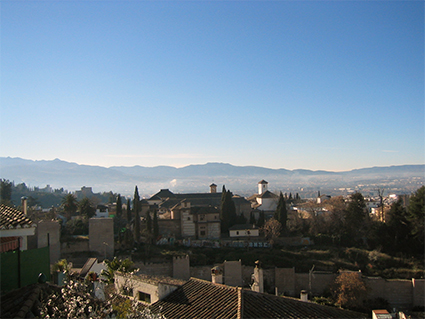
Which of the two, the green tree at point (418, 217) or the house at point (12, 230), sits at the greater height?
the house at point (12, 230)

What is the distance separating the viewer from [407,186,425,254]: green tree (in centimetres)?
2558

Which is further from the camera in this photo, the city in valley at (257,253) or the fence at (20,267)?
the city in valley at (257,253)

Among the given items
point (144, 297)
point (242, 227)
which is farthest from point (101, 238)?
point (144, 297)

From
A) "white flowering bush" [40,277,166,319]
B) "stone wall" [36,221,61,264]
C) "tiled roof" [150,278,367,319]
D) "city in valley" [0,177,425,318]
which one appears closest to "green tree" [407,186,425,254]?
"city in valley" [0,177,425,318]

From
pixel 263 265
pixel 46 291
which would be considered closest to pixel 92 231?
pixel 263 265

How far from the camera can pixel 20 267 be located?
555 centimetres

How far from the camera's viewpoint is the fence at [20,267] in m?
5.34

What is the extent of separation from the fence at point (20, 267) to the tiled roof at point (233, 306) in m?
3.77

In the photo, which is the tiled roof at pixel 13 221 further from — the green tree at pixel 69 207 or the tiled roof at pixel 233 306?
the green tree at pixel 69 207

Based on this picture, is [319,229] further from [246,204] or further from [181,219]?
[181,219]

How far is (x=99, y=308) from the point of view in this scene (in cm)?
447

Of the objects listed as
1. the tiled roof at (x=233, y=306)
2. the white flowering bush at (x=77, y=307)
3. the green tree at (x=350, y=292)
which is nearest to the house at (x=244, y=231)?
the green tree at (x=350, y=292)

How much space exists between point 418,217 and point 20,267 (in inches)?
1080

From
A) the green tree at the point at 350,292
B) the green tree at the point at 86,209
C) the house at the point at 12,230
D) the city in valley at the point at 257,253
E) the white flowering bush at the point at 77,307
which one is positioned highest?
the house at the point at 12,230
